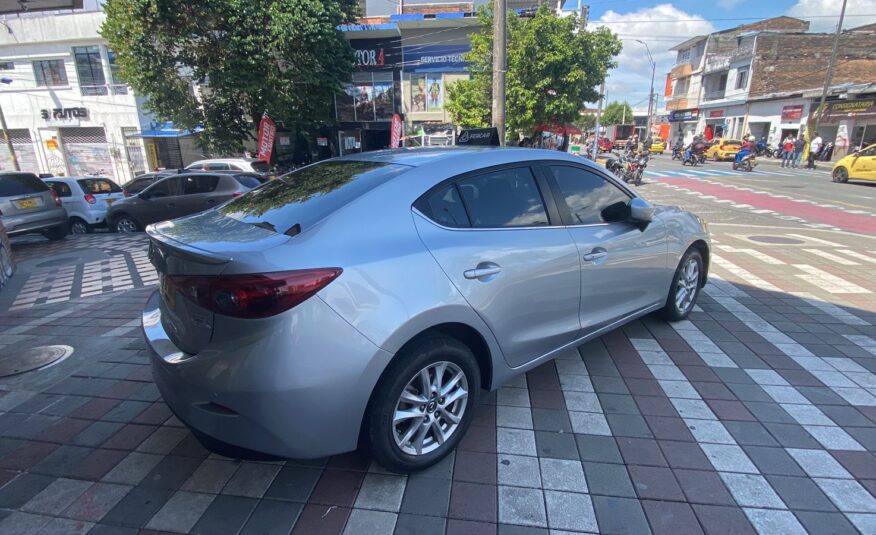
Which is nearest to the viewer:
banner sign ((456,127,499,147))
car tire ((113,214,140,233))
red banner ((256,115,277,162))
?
banner sign ((456,127,499,147))

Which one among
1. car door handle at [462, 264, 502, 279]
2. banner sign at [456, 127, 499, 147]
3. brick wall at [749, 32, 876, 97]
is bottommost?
car door handle at [462, 264, 502, 279]

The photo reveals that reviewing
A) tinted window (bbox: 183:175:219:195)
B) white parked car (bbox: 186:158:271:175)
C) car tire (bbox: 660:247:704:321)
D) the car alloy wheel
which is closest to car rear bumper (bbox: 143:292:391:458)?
the car alloy wheel

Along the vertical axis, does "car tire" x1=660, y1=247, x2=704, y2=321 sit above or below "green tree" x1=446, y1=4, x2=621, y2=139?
below

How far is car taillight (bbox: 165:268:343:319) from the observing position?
1.85m

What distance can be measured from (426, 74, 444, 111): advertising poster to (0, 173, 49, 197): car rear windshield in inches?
754

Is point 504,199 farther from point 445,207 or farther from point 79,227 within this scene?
point 79,227

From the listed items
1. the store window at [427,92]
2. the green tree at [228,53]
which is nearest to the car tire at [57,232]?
the green tree at [228,53]

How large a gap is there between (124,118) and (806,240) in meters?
29.8

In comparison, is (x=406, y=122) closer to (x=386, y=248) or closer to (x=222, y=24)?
(x=222, y=24)

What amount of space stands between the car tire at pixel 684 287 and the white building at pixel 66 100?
28643 millimetres

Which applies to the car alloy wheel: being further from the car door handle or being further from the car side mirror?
the car side mirror

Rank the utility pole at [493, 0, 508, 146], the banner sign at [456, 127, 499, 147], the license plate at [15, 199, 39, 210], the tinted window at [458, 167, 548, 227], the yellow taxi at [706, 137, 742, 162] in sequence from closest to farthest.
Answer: the tinted window at [458, 167, 548, 227], the banner sign at [456, 127, 499, 147], the utility pole at [493, 0, 508, 146], the license plate at [15, 199, 39, 210], the yellow taxi at [706, 137, 742, 162]

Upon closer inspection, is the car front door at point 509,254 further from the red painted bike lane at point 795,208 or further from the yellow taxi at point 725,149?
the yellow taxi at point 725,149

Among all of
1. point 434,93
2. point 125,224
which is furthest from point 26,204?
point 434,93
